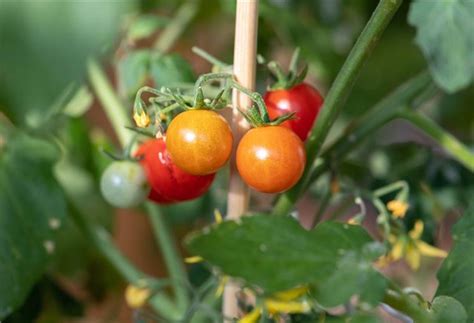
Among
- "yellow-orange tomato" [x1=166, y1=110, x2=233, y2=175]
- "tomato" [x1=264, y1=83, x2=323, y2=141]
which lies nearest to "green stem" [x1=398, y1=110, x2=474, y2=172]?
"tomato" [x1=264, y1=83, x2=323, y2=141]

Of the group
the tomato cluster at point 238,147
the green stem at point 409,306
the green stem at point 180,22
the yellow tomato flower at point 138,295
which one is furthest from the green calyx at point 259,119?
the green stem at point 180,22

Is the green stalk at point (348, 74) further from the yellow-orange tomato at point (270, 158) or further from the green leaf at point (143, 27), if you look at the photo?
the green leaf at point (143, 27)

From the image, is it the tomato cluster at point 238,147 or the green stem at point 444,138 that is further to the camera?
the green stem at point 444,138

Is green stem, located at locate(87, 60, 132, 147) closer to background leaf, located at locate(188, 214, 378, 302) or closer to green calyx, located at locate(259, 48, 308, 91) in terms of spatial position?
green calyx, located at locate(259, 48, 308, 91)

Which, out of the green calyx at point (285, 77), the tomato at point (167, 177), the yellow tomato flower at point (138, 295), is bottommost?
the yellow tomato flower at point (138, 295)

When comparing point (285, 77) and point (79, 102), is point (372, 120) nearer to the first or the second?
point (285, 77)

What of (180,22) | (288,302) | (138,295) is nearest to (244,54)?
(288,302)
